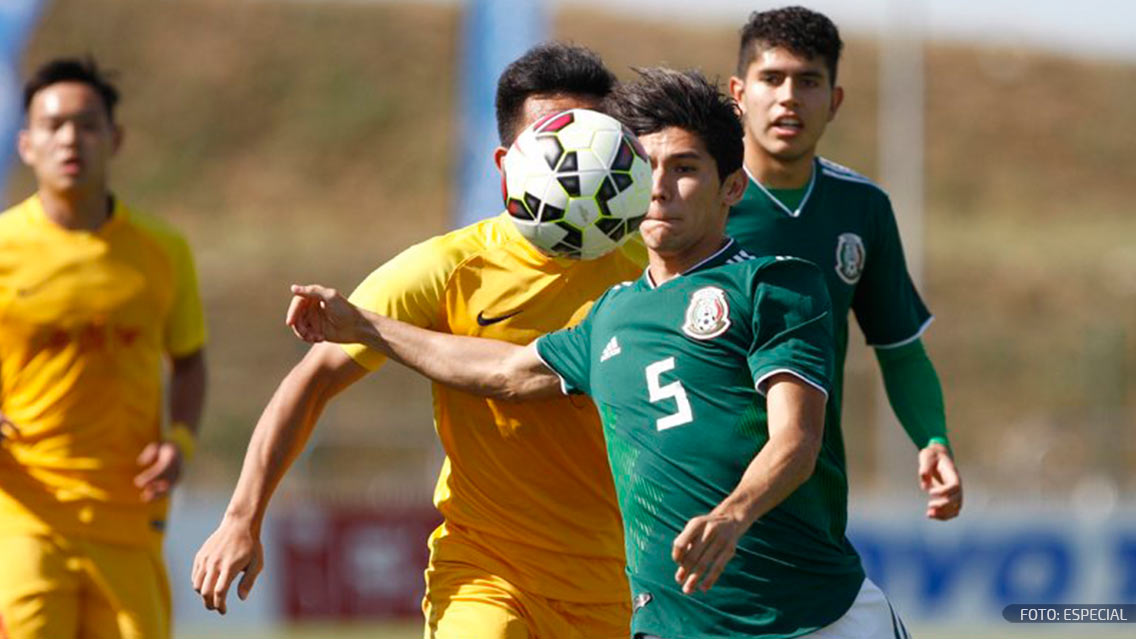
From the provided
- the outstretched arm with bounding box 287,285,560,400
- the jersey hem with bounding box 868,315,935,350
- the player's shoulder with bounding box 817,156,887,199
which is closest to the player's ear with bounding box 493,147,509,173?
the outstretched arm with bounding box 287,285,560,400

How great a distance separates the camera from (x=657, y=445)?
16.3ft

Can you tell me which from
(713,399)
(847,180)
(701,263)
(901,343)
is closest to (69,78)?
(847,180)

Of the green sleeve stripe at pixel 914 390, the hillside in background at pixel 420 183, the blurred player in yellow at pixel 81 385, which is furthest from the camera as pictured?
the hillside in background at pixel 420 183

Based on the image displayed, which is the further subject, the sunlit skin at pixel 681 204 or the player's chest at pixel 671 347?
the sunlit skin at pixel 681 204

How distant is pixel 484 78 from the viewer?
726 inches

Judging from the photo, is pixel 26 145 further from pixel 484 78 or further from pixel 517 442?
pixel 484 78

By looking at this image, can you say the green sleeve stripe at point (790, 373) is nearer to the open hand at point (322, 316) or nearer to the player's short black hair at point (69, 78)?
the open hand at point (322, 316)

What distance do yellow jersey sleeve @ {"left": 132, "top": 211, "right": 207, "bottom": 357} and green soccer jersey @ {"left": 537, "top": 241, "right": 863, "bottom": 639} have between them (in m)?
3.54

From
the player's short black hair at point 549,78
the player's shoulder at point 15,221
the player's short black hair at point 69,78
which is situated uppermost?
the player's short black hair at point 549,78

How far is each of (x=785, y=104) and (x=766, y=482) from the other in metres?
2.59

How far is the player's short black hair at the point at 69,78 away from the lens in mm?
7992

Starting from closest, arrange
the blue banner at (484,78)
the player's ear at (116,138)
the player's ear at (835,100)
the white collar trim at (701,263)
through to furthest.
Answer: the white collar trim at (701,263), the player's ear at (835,100), the player's ear at (116,138), the blue banner at (484,78)

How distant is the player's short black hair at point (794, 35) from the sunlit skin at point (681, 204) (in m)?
1.78

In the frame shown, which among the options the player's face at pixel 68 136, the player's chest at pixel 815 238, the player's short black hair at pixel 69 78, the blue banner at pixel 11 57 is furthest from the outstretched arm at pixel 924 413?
the blue banner at pixel 11 57
